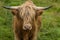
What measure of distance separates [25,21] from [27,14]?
203 mm

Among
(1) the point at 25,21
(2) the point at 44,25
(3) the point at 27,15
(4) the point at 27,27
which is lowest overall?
(2) the point at 44,25

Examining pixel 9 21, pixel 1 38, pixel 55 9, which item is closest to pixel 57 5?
pixel 55 9

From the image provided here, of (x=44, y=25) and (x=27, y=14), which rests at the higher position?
(x=27, y=14)

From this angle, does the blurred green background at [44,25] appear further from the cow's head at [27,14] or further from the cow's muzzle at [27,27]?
the cow's muzzle at [27,27]

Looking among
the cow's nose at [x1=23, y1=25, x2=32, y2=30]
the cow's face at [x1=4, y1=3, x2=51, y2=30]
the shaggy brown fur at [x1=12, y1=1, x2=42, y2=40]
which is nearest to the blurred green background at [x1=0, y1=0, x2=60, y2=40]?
the shaggy brown fur at [x1=12, y1=1, x2=42, y2=40]

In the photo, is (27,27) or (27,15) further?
(27,15)

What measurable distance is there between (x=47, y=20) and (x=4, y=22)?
1566 millimetres

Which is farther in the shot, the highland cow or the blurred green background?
the blurred green background

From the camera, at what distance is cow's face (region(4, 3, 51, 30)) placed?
8030mm

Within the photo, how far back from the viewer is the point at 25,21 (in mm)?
8062

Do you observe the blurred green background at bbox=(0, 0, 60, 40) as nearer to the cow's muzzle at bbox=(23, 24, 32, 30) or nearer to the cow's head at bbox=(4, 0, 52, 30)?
the cow's head at bbox=(4, 0, 52, 30)

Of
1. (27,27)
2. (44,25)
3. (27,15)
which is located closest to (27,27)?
(27,27)

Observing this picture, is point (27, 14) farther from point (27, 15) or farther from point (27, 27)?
point (27, 27)

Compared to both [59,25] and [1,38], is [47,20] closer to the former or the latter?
[59,25]
